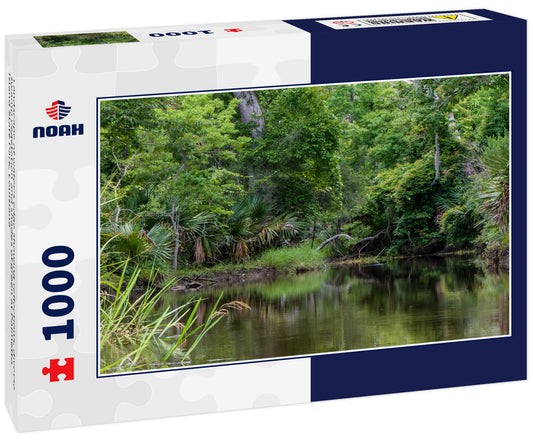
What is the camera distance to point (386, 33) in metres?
9.49

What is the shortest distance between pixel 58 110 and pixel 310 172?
→ 7.91 feet

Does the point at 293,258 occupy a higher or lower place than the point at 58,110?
lower

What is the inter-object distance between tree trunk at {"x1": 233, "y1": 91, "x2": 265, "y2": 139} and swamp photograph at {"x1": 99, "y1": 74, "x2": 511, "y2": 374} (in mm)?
12

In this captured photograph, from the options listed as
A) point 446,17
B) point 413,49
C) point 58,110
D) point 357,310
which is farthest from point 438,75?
point 58,110

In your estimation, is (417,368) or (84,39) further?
(417,368)

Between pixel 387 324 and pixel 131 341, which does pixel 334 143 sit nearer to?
pixel 387 324

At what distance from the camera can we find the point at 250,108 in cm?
955

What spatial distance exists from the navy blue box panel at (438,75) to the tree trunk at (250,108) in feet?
1.72

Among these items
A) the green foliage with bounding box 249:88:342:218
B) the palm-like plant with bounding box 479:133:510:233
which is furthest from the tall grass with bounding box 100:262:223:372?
the palm-like plant with bounding box 479:133:510:233

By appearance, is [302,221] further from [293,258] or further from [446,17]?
[446,17]

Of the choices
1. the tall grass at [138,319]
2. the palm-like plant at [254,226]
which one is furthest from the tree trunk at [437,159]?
the tall grass at [138,319]

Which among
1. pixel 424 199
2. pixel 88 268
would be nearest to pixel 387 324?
pixel 424 199

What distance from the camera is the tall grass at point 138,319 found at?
9.20 metres

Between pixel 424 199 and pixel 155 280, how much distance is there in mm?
2511
